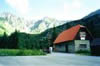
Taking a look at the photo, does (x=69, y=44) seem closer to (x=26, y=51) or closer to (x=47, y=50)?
(x=47, y=50)

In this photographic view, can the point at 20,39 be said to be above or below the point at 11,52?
above

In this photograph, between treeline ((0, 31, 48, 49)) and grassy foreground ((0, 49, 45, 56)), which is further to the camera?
treeline ((0, 31, 48, 49))

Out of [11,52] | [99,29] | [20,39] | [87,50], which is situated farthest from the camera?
[99,29]

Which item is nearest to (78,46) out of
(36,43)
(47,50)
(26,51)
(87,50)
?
(87,50)

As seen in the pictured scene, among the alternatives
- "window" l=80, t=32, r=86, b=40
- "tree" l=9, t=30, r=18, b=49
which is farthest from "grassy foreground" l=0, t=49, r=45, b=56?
"window" l=80, t=32, r=86, b=40

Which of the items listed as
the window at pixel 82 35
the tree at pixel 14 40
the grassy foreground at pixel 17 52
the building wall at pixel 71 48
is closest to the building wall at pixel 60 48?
the building wall at pixel 71 48

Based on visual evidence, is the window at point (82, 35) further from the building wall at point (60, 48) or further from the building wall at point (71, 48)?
the building wall at point (60, 48)

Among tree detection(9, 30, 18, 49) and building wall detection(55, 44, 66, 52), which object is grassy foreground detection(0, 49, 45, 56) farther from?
building wall detection(55, 44, 66, 52)

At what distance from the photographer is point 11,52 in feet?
138

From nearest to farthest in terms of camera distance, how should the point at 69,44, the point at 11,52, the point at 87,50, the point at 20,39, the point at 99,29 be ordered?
the point at 11,52 → the point at 20,39 → the point at 87,50 → the point at 69,44 → the point at 99,29

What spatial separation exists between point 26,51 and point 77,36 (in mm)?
16052

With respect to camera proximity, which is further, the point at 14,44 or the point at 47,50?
the point at 47,50

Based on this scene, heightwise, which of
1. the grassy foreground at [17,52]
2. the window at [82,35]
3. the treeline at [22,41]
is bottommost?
the grassy foreground at [17,52]

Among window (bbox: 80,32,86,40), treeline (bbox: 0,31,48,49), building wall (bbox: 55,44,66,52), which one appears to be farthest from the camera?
building wall (bbox: 55,44,66,52)
